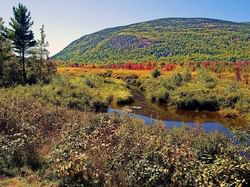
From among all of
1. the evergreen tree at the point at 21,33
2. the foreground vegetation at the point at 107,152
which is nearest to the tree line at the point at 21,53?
the evergreen tree at the point at 21,33

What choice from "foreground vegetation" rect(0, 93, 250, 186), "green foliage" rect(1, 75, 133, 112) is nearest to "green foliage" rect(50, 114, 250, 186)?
"foreground vegetation" rect(0, 93, 250, 186)

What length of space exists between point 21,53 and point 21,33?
8.65 ft

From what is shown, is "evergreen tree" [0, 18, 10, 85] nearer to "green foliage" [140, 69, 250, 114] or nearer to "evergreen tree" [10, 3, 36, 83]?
"evergreen tree" [10, 3, 36, 83]

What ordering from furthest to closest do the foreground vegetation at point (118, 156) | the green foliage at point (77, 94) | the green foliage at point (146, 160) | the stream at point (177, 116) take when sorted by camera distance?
1. the green foliage at point (77, 94)
2. the stream at point (177, 116)
3. the foreground vegetation at point (118, 156)
4. the green foliage at point (146, 160)

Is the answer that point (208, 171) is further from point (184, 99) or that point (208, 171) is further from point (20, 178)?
point (184, 99)

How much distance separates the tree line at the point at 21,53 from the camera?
40.6 meters

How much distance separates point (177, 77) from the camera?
157 feet

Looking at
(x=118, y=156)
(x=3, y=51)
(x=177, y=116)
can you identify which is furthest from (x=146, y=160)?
(x=3, y=51)

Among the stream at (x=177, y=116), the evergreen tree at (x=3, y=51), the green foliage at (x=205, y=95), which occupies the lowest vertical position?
the stream at (x=177, y=116)

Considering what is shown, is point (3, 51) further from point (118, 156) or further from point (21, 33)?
point (118, 156)

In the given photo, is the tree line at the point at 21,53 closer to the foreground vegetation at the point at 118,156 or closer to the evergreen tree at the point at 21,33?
the evergreen tree at the point at 21,33

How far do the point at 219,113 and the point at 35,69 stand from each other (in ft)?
81.1

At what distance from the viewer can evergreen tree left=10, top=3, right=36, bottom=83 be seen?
135ft

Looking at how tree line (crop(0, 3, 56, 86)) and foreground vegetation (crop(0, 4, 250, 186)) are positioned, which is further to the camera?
tree line (crop(0, 3, 56, 86))
